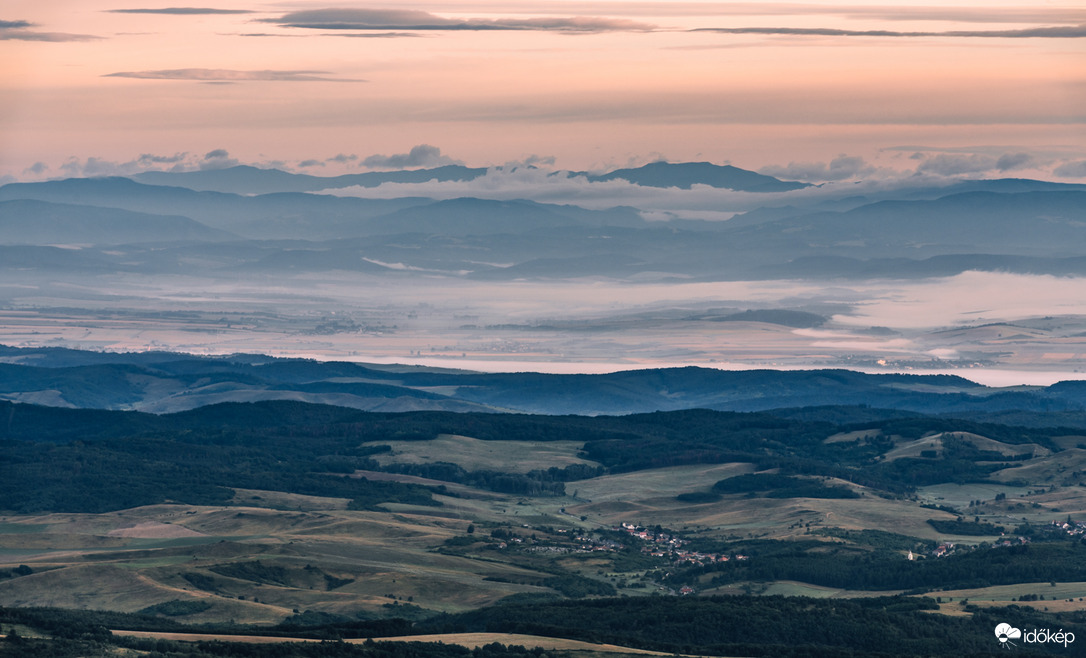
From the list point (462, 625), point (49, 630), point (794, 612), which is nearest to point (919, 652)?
point (794, 612)

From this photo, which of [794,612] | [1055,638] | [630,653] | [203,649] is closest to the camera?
[203,649]

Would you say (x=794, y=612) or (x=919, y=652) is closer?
(x=919, y=652)

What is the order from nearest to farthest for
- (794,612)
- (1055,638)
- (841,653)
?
(841,653), (1055,638), (794,612)

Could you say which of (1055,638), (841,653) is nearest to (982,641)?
(1055,638)

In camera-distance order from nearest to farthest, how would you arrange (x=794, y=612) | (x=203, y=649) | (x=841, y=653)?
(x=203, y=649) → (x=841, y=653) → (x=794, y=612)

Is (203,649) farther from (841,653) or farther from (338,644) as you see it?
(841,653)

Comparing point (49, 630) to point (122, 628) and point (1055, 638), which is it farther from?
point (1055, 638)

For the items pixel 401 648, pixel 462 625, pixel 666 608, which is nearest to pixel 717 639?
pixel 666 608
